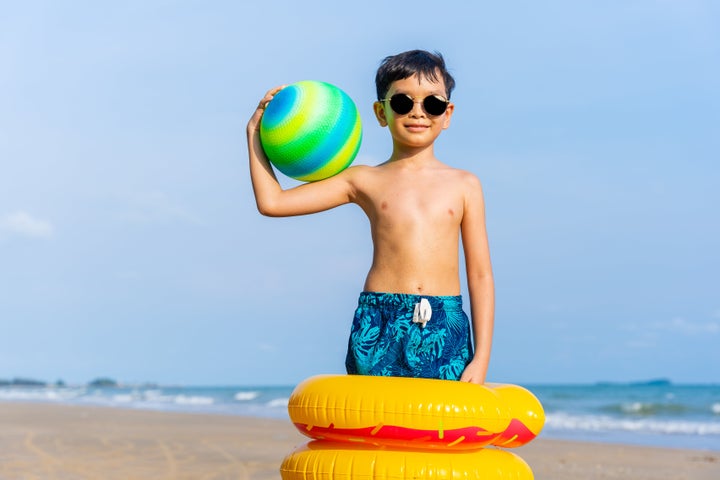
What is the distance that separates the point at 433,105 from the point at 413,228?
0.59 meters

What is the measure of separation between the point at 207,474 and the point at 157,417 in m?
10.0

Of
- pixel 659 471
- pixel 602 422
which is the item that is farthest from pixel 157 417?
pixel 659 471

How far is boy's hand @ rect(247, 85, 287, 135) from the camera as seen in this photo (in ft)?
14.4

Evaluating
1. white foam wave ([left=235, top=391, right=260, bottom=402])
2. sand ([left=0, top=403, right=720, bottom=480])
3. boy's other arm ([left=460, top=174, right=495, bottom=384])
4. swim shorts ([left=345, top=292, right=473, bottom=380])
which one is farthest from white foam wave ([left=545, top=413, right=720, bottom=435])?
white foam wave ([left=235, top=391, right=260, bottom=402])

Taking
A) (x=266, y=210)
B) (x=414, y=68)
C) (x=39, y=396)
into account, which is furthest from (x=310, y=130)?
(x=39, y=396)

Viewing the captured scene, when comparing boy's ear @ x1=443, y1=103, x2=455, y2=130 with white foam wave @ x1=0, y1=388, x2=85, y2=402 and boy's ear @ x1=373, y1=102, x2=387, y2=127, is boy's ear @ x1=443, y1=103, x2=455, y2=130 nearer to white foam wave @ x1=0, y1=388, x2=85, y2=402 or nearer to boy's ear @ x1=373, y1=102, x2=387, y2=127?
boy's ear @ x1=373, y1=102, x2=387, y2=127

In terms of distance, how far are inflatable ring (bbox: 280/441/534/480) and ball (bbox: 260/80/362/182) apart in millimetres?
1335

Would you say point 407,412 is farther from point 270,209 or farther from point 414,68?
point 414,68

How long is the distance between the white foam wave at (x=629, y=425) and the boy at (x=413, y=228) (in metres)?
14.0

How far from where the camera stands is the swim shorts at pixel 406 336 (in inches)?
160

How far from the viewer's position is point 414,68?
13.8ft

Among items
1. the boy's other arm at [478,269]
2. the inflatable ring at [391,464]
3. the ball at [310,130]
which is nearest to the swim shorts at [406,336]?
the boy's other arm at [478,269]

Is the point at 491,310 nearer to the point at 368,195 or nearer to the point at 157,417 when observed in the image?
the point at 368,195

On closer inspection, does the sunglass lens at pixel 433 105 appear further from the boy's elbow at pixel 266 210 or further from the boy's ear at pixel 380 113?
the boy's elbow at pixel 266 210
